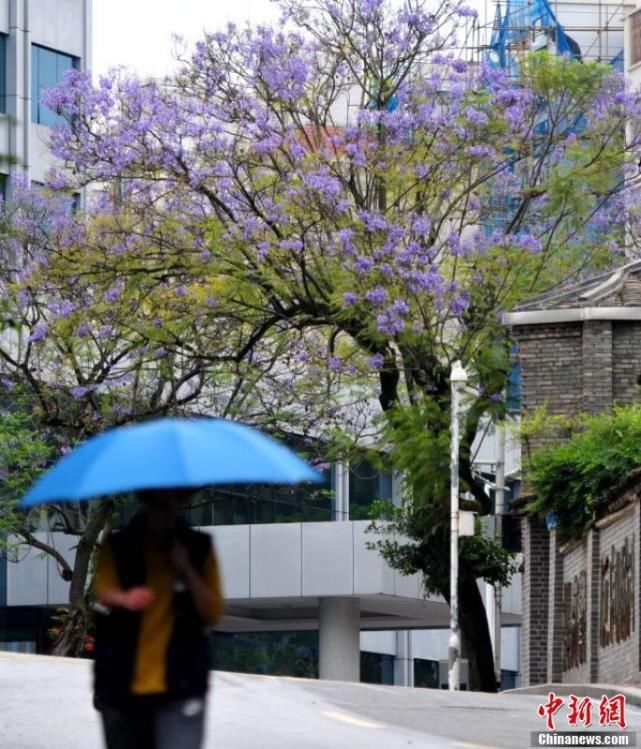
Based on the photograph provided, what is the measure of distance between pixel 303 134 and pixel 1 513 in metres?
12.9

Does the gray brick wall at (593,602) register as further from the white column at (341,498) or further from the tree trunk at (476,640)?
the white column at (341,498)

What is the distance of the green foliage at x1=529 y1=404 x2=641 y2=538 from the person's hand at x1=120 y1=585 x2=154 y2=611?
2099 centimetres

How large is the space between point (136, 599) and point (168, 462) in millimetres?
623

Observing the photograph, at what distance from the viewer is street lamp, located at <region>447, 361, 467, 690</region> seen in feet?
106

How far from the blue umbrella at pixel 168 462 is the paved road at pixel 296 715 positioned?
6197 mm

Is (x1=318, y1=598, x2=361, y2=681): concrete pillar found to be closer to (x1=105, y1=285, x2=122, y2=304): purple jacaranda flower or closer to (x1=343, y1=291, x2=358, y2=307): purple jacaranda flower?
(x1=105, y1=285, x2=122, y2=304): purple jacaranda flower

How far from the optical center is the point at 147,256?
3319cm

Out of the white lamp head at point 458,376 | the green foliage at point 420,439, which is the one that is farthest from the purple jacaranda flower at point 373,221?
the green foliage at point 420,439

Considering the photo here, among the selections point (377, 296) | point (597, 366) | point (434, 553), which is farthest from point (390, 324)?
point (434, 553)

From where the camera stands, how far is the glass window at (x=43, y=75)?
5519 centimetres

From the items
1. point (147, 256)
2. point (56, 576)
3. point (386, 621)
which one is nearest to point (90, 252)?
point (147, 256)

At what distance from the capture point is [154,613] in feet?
26.3

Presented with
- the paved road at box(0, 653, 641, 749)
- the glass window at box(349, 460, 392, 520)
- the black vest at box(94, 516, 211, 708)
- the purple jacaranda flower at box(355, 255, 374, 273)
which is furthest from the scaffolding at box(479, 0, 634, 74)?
the black vest at box(94, 516, 211, 708)

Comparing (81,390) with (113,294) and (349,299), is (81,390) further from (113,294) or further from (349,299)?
(349,299)
